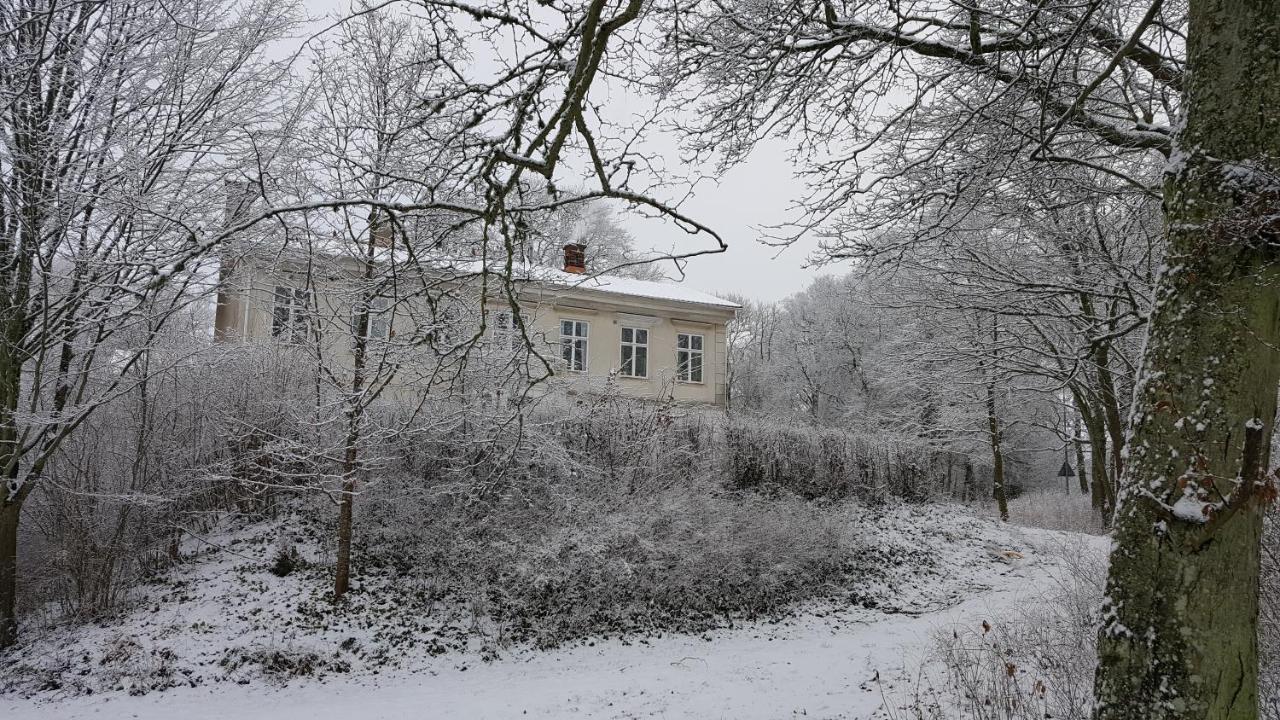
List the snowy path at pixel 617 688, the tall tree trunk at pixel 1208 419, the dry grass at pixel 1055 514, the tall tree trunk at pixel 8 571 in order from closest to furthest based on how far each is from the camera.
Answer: the tall tree trunk at pixel 1208 419 → the snowy path at pixel 617 688 → the tall tree trunk at pixel 8 571 → the dry grass at pixel 1055 514

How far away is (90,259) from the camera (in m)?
7.08

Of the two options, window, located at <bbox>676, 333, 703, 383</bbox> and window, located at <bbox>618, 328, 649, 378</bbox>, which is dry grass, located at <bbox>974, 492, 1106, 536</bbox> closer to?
window, located at <bbox>676, 333, 703, 383</bbox>

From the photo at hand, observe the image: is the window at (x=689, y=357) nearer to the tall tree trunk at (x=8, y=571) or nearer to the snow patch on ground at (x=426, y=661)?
the snow patch on ground at (x=426, y=661)

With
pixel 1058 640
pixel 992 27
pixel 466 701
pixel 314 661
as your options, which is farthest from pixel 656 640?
pixel 992 27

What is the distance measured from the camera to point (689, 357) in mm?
20609

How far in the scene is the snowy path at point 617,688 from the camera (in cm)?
678

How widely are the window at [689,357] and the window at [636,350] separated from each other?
0.90 m

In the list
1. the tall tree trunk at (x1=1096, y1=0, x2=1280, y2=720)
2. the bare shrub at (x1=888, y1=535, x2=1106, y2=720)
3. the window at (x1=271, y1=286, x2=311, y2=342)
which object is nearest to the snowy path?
the bare shrub at (x1=888, y1=535, x2=1106, y2=720)

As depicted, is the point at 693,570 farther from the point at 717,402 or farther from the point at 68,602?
the point at 717,402

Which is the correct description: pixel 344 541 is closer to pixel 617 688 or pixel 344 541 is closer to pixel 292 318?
pixel 292 318

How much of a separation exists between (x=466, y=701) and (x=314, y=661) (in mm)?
2087

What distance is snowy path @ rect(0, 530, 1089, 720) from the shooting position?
6781 millimetres

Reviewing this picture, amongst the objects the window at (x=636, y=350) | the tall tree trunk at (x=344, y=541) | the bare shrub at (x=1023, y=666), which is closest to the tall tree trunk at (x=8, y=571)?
the tall tree trunk at (x=344, y=541)

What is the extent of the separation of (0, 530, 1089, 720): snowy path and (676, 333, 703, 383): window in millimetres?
11536
